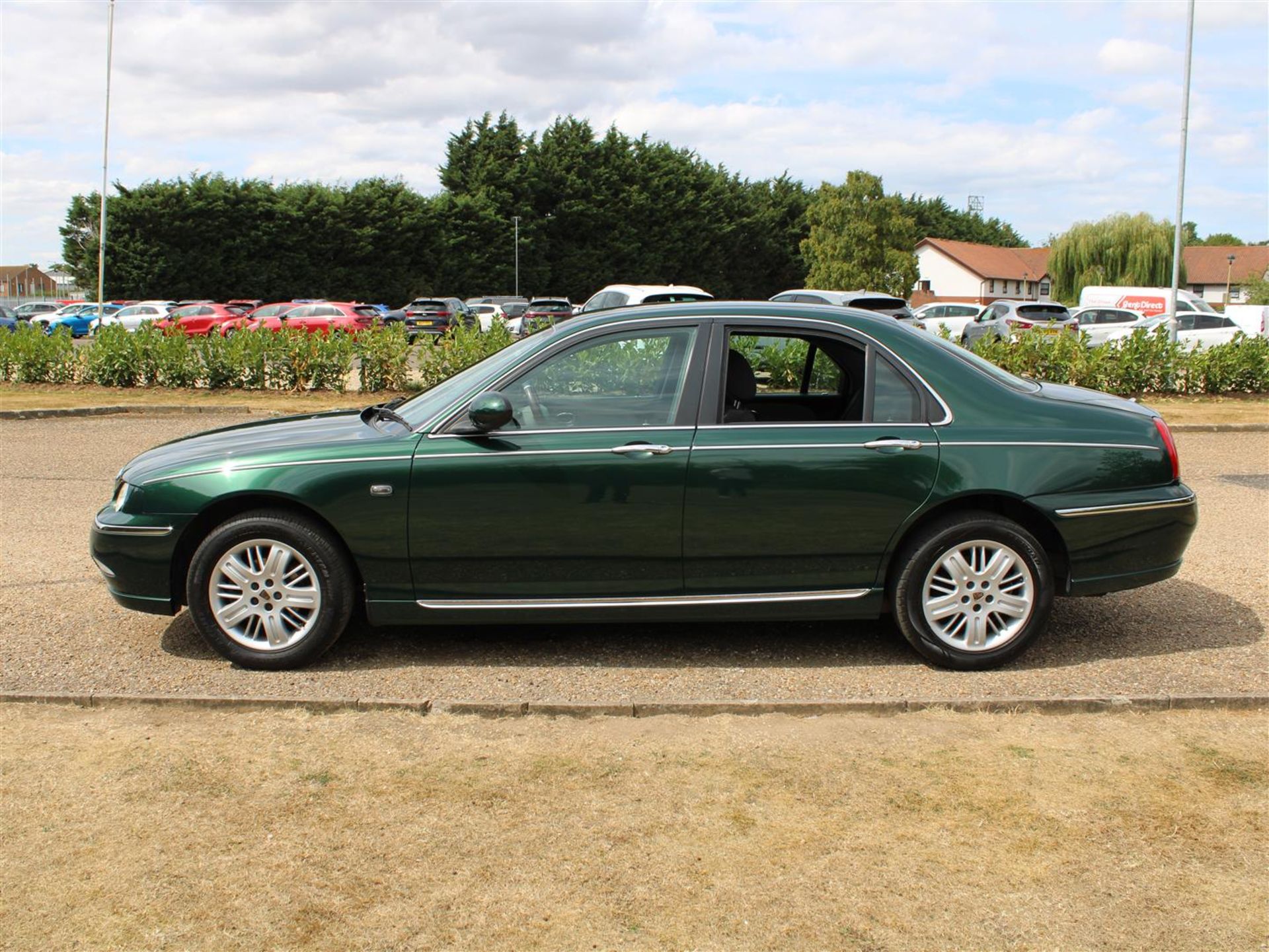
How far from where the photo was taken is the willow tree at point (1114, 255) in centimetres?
7431

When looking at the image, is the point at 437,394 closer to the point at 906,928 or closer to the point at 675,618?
the point at 675,618

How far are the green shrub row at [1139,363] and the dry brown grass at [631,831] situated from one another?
13.3 meters

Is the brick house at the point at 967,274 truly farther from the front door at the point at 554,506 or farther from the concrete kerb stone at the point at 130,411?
the front door at the point at 554,506

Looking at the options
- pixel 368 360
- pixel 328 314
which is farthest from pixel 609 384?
pixel 328 314

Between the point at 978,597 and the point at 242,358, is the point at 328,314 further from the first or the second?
the point at 978,597

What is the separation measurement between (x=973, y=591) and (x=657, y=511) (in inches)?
59.2

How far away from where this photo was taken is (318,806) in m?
3.98

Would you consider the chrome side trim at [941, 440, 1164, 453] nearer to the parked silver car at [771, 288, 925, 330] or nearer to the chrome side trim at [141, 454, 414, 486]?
the chrome side trim at [141, 454, 414, 486]

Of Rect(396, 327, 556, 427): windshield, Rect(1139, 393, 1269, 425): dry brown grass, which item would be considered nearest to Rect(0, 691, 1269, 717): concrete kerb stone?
Rect(396, 327, 556, 427): windshield

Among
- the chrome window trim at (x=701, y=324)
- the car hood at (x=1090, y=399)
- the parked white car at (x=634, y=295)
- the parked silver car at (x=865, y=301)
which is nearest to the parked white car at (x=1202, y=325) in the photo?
the parked silver car at (x=865, y=301)

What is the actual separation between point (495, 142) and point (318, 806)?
76292 millimetres

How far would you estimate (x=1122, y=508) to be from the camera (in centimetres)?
541

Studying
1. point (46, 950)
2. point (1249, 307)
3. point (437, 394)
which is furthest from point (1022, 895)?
point (1249, 307)

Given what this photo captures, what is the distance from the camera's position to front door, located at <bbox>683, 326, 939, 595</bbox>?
527 cm
